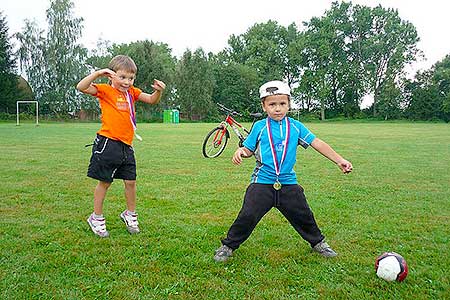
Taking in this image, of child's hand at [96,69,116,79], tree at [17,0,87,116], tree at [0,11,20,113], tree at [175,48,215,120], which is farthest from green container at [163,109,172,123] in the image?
child's hand at [96,69,116,79]

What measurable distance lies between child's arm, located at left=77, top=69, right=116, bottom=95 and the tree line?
158 ft

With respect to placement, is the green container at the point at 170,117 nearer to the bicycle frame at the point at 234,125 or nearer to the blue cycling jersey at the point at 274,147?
the bicycle frame at the point at 234,125

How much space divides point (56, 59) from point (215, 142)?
45.9 meters

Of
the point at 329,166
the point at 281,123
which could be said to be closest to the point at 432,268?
the point at 281,123

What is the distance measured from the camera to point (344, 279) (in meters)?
3.20

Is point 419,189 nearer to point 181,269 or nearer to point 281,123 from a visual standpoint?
point 281,123

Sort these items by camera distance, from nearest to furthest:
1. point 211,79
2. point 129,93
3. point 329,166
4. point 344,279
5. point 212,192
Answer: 1. point 344,279
2. point 129,93
3. point 212,192
4. point 329,166
5. point 211,79

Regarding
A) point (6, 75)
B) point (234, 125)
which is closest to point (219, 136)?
point (234, 125)

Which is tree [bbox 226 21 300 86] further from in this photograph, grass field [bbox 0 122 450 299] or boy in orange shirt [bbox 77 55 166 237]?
boy in orange shirt [bbox 77 55 166 237]

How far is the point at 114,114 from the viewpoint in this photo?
421cm

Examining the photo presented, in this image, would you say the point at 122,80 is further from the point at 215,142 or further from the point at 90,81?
the point at 215,142

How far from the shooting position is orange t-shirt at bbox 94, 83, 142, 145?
4.18 meters

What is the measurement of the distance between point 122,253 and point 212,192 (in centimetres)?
285

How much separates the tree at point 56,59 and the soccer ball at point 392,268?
52.0 meters
